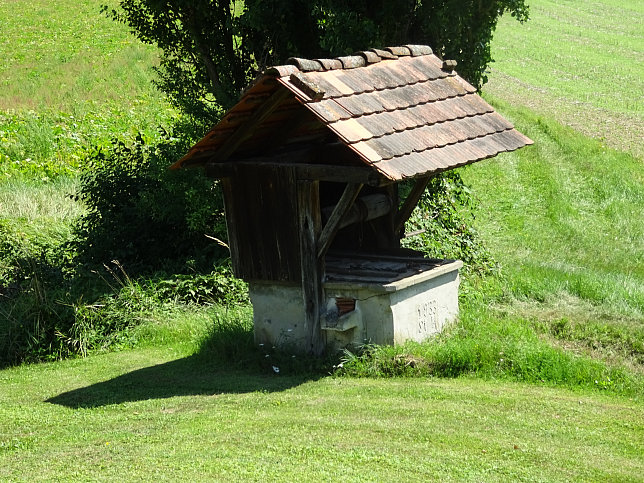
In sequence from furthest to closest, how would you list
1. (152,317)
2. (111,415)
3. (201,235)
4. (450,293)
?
(201,235), (152,317), (450,293), (111,415)

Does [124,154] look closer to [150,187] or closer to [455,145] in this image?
[150,187]

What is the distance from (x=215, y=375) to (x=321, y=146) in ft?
8.61

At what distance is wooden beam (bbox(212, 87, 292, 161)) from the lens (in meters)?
8.56

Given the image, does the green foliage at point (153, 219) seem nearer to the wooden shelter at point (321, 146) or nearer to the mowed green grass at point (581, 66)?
the wooden shelter at point (321, 146)

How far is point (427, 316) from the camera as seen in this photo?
31.1 feet

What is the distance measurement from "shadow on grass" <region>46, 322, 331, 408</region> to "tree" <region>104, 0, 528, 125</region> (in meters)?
4.87

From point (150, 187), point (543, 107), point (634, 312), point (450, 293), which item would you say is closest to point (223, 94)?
point (150, 187)

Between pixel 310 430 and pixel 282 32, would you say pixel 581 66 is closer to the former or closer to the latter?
pixel 282 32

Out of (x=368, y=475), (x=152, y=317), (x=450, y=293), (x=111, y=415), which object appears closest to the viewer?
(x=368, y=475)

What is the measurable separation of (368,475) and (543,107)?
23.5 m

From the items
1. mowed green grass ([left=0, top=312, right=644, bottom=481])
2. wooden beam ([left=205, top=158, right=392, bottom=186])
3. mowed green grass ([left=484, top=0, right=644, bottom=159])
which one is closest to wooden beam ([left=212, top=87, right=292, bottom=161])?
wooden beam ([left=205, top=158, right=392, bottom=186])

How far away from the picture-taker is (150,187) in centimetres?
1407

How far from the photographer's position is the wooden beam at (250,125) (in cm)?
856

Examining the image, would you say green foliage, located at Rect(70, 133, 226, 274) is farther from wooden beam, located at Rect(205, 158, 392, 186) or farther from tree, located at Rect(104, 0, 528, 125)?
wooden beam, located at Rect(205, 158, 392, 186)
